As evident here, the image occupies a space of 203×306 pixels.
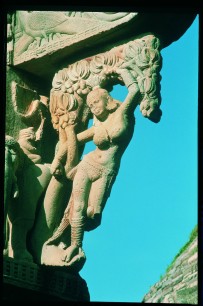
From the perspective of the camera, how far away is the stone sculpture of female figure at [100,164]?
18.1 m

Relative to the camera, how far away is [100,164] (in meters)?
18.2

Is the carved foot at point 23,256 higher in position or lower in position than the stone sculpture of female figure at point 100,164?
lower

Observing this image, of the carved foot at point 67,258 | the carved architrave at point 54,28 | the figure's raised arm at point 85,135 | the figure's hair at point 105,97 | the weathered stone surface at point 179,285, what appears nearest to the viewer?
the weathered stone surface at point 179,285

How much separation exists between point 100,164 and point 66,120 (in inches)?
27.1

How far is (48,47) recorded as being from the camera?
1892 cm

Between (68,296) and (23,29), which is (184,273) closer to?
(68,296)

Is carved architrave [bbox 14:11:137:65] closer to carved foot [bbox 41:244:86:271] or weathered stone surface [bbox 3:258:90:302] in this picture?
carved foot [bbox 41:244:86:271]

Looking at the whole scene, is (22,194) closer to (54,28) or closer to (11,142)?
(11,142)

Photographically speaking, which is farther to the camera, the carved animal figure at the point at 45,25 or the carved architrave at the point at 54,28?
the carved animal figure at the point at 45,25

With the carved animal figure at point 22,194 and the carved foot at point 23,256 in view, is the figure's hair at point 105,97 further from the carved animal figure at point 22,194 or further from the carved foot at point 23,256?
the carved foot at point 23,256

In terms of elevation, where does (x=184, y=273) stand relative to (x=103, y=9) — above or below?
below

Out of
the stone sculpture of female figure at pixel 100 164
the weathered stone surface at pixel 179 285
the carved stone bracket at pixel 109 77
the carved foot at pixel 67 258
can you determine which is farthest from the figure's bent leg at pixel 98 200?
the weathered stone surface at pixel 179 285

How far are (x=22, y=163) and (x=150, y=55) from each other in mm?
1614

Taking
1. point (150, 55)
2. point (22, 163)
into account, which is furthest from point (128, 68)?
point (22, 163)
